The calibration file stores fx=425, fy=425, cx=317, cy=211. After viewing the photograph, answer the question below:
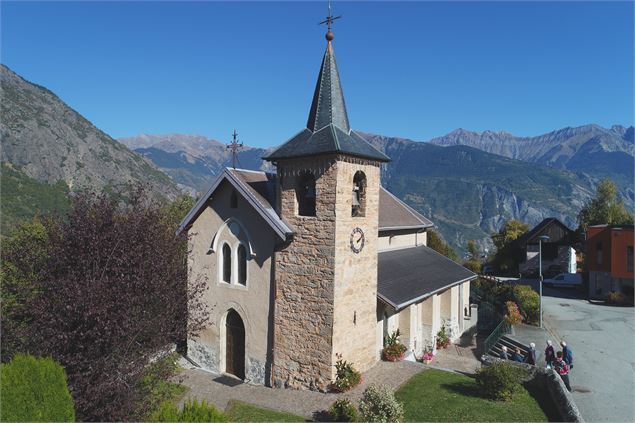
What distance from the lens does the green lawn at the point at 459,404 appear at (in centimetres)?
1345

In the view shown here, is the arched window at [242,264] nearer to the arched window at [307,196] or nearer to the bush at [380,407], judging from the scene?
the arched window at [307,196]

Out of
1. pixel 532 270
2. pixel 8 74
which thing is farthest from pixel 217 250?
pixel 8 74

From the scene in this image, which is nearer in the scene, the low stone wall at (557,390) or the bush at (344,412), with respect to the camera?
the bush at (344,412)

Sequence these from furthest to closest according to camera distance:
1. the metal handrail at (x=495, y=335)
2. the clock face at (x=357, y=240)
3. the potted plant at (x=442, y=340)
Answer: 1. the potted plant at (x=442, y=340)
2. the metal handrail at (x=495, y=335)
3. the clock face at (x=357, y=240)

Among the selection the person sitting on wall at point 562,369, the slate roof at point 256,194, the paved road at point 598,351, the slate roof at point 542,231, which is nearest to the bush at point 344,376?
the slate roof at point 256,194

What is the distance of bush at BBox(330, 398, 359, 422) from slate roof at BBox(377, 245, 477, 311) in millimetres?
4773

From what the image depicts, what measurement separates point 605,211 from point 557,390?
50.8 metres

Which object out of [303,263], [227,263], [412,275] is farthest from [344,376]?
[412,275]

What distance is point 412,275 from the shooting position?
70.1 feet

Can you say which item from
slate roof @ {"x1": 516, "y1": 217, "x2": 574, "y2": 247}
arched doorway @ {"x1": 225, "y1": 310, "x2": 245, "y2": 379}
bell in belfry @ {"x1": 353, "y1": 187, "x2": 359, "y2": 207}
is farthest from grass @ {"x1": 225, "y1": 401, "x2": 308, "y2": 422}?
slate roof @ {"x1": 516, "y1": 217, "x2": 574, "y2": 247}

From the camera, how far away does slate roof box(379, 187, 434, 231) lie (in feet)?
77.2

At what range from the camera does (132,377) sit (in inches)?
465

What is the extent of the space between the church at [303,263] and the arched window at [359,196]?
0.14 feet

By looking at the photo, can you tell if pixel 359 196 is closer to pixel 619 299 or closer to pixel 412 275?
pixel 412 275
